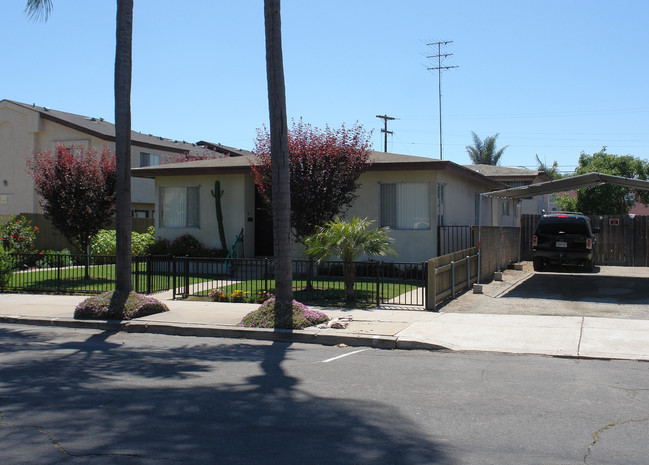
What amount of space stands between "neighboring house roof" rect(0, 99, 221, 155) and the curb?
2076 centimetres

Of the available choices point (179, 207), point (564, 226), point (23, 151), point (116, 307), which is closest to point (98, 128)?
point (23, 151)

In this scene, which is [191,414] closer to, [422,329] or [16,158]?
[422,329]

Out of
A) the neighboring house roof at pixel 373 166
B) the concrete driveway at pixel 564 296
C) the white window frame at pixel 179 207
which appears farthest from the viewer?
the white window frame at pixel 179 207

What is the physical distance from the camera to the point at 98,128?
32.8 meters

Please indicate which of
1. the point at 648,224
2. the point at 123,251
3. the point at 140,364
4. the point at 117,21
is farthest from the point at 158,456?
the point at 648,224

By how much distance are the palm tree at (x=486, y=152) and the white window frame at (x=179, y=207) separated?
37523 millimetres

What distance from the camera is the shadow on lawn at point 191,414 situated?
4.90 metres

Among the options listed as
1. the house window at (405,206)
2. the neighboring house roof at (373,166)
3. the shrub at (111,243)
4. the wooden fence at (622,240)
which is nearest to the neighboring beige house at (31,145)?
the shrub at (111,243)

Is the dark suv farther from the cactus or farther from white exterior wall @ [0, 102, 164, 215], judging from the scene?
white exterior wall @ [0, 102, 164, 215]

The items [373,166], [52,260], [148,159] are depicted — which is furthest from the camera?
[148,159]

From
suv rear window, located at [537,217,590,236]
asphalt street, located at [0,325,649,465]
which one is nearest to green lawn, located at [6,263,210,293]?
asphalt street, located at [0,325,649,465]

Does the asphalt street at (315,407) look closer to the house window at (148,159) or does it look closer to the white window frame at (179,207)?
the white window frame at (179,207)

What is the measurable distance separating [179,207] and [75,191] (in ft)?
13.5

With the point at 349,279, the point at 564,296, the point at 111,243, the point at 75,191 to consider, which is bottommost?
the point at 564,296
